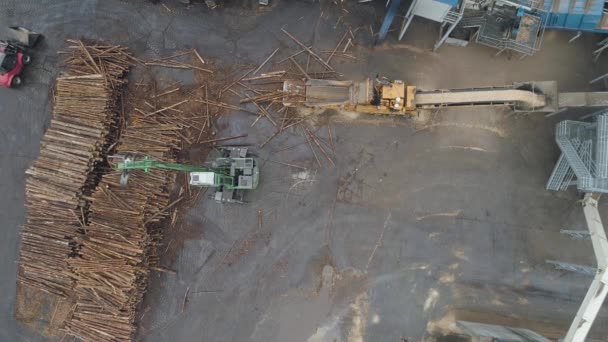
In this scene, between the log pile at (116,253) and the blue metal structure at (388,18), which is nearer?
the blue metal structure at (388,18)

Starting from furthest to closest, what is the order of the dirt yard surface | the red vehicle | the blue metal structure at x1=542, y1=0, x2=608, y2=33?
the red vehicle
the dirt yard surface
the blue metal structure at x1=542, y1=0, x2=608, y2=33

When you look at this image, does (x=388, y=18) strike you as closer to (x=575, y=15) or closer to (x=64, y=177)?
(x=575, y=15)

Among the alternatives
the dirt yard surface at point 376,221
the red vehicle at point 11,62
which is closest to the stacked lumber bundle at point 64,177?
the dirt yard surface at point 376,221

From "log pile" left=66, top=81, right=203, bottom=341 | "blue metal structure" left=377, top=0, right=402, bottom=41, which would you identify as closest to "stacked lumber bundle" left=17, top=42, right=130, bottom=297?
"log pile" left=66, top=81, right=203, bottom=341

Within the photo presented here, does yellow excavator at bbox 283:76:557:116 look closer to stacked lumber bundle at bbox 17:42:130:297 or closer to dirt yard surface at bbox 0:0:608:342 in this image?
dirt yard surface at bbox 0:0:608:342

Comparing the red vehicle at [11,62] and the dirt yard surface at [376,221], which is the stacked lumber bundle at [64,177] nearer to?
the dirt yard surface at [376,221]

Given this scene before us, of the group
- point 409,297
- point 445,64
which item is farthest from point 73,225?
point 445,64

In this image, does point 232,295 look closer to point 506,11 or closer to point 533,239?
point 533,239
